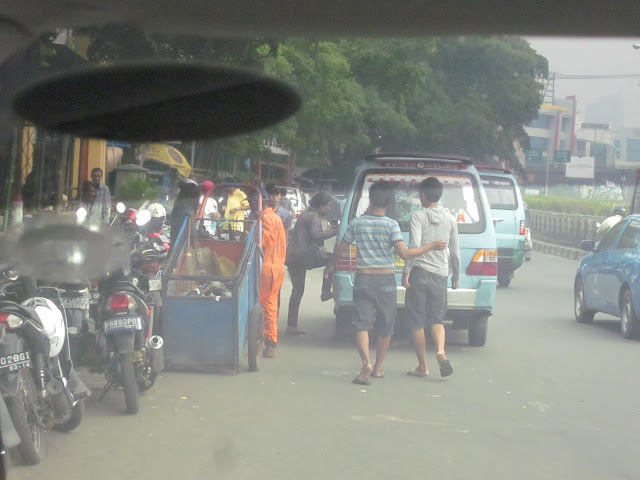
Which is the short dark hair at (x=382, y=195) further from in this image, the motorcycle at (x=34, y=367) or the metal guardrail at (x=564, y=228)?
the motorcycle at (x=34, y=367)

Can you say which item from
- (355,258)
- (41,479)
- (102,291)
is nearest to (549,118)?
(41,479)

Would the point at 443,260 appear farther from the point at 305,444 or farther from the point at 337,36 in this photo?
the point at 337,36

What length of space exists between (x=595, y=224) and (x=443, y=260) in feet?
9.31

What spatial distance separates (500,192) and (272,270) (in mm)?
1777

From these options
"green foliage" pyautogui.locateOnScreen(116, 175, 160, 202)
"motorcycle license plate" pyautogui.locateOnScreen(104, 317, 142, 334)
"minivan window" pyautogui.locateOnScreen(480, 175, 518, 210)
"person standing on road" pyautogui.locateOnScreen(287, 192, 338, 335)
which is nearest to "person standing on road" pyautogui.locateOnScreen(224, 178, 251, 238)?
"green foliage" pyautogui.locateOnScreen(116, 175, 160, 202)

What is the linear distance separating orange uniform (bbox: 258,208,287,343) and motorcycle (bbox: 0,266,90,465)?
2501 mm

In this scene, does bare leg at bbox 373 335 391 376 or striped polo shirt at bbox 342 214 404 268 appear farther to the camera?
bare leg at bbox 373 335 391 376

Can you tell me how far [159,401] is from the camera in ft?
19.5

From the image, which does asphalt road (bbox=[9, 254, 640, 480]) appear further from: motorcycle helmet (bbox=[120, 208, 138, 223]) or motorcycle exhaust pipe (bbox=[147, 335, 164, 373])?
motorcycle helmet (bbox=[120, 208, 138, 223])

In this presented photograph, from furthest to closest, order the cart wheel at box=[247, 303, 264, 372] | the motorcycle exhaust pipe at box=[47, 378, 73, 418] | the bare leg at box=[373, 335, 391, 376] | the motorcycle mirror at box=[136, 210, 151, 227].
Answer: the cart wheel at box=[247, 303, 264, 372] < the bare leg at box=[373, 335, 391, 376] < the motorcycle mirror at box=[136, 210, 151, 227] < the motorcycle exhaust pipe at box=[47, 378, 73, 418]

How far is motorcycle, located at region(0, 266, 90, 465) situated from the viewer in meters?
4.42

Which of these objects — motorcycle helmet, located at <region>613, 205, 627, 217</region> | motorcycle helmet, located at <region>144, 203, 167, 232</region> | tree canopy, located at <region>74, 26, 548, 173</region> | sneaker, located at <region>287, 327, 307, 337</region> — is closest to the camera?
tree canopy, located at <region>74, 26, 548, 173</region>

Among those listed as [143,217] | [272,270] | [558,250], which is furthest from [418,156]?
[558,250]

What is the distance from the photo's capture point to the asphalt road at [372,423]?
4578 millimetres
